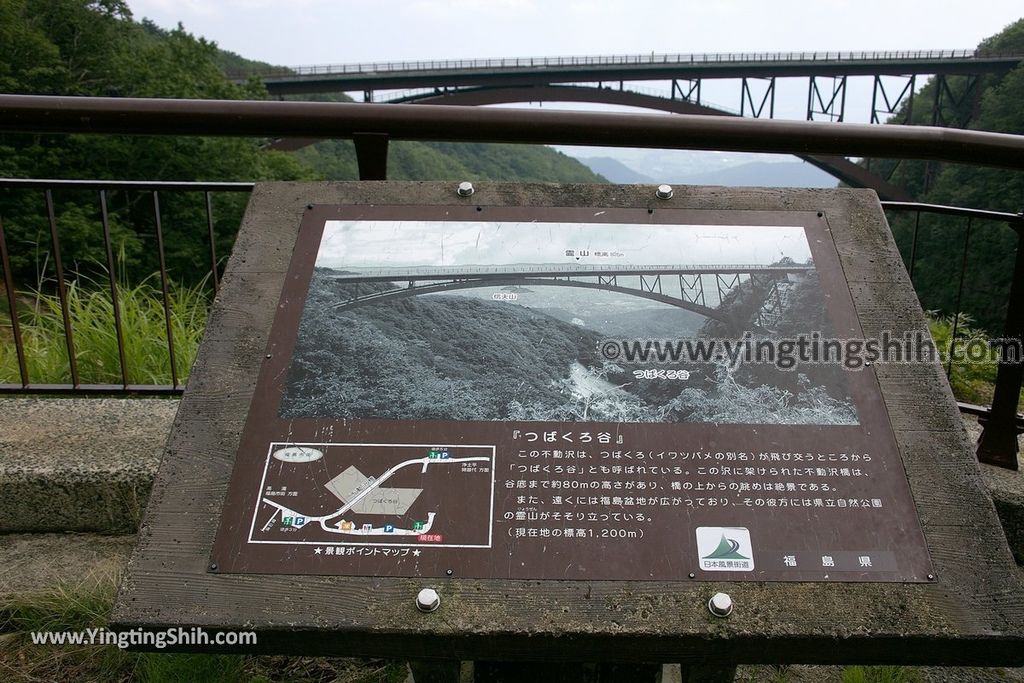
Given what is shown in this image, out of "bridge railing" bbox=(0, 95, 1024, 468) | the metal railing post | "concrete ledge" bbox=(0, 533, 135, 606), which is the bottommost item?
"concrete ledge" bbox=(0, 533, 135, 606)

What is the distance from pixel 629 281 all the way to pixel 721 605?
0.72 meters

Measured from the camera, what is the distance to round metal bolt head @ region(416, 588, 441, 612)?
1.21 meters

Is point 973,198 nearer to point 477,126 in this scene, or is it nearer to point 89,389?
point 477,126

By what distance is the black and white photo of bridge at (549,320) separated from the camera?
1.45 metres

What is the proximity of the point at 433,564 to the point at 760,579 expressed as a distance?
560 mm

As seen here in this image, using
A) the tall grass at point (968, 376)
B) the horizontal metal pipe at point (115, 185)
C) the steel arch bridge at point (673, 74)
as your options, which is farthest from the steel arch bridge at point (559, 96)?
the horizontal metal pipe at point (115, 185)

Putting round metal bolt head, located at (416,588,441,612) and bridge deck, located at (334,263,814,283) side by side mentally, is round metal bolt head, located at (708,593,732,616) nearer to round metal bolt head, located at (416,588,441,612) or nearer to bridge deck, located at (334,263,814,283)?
round metal bolt head, located at (416,588,441,612)

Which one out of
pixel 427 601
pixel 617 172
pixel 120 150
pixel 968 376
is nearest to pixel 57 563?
pixel 427 601

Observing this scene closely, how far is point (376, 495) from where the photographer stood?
132 centimetres

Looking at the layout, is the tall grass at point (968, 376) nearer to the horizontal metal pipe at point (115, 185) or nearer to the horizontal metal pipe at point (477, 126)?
the horizontal metal pipe at point (477, 126)

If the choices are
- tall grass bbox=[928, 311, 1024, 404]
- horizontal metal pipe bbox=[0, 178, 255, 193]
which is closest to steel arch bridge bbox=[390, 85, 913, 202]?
tall grass bbox=[928, 311, 1024, 404]

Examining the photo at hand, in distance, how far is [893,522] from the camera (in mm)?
1319

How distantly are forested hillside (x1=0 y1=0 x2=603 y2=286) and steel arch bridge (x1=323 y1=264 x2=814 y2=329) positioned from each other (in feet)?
60.6

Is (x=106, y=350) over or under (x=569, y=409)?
under
